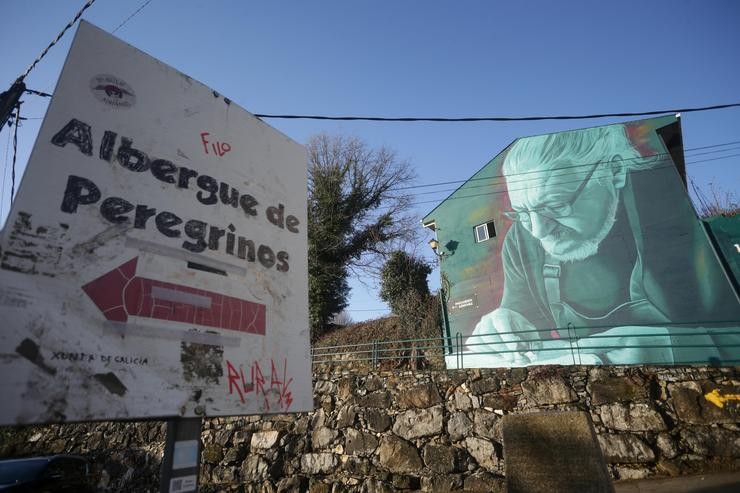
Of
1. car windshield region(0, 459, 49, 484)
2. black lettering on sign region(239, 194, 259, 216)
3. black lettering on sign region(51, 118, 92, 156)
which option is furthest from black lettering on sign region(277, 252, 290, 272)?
car windshield region(0, 459, 49, 484)

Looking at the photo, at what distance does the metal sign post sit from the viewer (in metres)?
1.89

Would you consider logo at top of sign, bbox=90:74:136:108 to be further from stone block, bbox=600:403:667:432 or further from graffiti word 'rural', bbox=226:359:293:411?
stone block, bbox=600:403:667:432

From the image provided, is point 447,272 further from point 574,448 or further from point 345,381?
point 574,448

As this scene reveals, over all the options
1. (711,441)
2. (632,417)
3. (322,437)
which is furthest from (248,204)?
(711,441)

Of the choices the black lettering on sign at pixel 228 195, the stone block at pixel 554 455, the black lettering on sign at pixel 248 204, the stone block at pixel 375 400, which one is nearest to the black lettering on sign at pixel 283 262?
the black lettering on sign at pixel 248 204

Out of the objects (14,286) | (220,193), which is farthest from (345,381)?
(14,286)

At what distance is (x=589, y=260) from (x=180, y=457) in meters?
12.3

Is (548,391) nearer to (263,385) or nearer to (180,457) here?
(263,385)

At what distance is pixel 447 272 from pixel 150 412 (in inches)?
528

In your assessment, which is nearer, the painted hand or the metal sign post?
the metal sign post

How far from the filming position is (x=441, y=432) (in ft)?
26.3

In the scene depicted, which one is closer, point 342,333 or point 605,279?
point 605,279

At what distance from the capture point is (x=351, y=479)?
7.97m

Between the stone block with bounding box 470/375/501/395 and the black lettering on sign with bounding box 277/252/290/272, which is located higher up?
the black lettering on sign with bounding box 277/252/290/272
